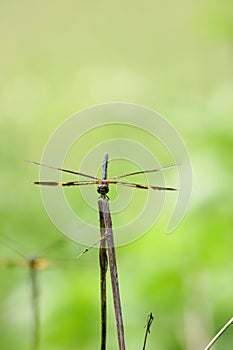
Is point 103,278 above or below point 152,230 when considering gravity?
below

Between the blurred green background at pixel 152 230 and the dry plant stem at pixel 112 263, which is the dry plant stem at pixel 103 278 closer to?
the dry plant stem at pixel 112 263

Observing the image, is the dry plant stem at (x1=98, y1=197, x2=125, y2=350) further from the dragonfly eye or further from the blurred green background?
the blurred green background

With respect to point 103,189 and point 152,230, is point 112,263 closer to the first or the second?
point 103,189

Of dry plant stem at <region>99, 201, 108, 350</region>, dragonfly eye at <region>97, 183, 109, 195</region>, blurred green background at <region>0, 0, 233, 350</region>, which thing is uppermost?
blurred green background at <region>0, 0, 233, 350</region>

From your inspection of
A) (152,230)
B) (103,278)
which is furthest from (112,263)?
(152,230)

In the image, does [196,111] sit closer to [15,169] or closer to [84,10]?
[15,169]

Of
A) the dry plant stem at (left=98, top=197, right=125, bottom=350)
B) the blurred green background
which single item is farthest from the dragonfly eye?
the blurred green background

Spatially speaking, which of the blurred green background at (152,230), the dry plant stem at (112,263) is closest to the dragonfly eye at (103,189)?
the dry plant stem at (112,263)

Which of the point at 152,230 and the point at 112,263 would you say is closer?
the point at 112,263
